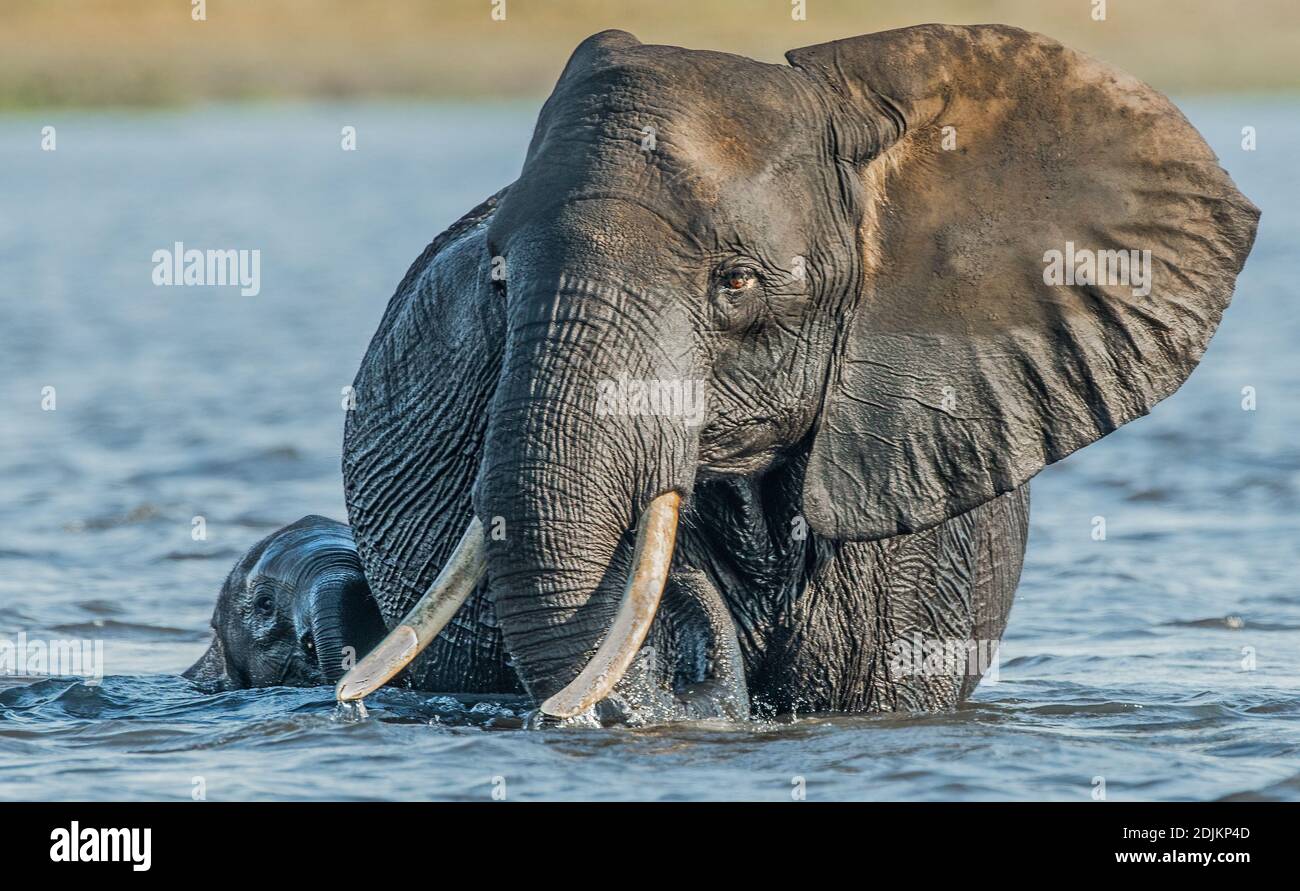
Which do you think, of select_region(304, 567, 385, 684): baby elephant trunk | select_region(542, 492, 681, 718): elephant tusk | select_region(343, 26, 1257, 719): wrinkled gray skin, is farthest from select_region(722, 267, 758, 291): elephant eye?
select_region(304, 567, 385, 684): baby elephant trunk

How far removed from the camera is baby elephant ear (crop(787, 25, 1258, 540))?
739cm

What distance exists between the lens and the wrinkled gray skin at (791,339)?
6.79m

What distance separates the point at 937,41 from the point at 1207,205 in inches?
42.7

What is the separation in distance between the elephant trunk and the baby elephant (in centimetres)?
244

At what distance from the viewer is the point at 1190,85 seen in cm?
5291

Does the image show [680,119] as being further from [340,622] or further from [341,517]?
[341,517]

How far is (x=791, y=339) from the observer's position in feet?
23.5

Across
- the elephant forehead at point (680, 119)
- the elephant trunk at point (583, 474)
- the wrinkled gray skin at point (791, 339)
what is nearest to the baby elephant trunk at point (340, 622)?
the wrinkled gray skin at point (791, 339)

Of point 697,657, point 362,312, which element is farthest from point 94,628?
point 362,312

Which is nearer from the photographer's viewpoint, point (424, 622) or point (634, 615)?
point (634, 615)

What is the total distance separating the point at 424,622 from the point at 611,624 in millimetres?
605

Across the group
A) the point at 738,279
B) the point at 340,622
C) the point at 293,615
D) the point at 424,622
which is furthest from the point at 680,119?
the point at 293,615

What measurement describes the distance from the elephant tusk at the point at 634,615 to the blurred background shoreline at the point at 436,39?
39.6 meters

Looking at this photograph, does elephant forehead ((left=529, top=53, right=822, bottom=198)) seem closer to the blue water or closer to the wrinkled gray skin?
the wrinkled gray skin
